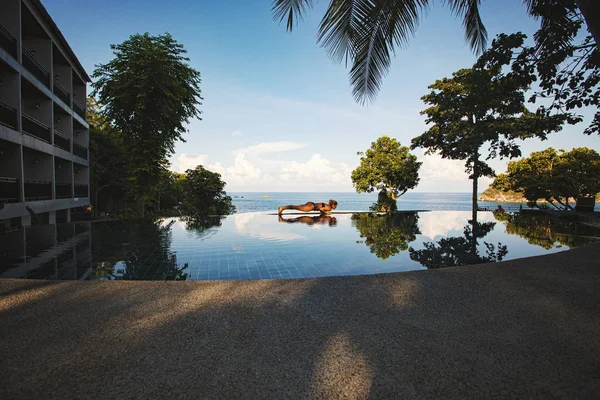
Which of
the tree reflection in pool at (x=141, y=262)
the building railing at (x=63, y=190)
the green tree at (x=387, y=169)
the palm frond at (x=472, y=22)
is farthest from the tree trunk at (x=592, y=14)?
the green tree at (x=387, y=169)

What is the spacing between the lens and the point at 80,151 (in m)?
19.5

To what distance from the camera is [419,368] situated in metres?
2.33

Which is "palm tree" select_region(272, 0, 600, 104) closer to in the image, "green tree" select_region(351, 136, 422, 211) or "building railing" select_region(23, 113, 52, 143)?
"building railing" select_region(23, 113, 52, 143)

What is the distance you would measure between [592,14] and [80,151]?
24.6 m

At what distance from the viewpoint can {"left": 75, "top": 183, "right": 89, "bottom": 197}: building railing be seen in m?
18.9

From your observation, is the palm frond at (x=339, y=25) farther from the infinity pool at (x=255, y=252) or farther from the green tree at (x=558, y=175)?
the green tree at (x=558, y=175)

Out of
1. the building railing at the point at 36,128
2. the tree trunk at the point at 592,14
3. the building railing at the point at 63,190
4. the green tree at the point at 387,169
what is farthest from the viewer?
the green tree at the point at 387,169

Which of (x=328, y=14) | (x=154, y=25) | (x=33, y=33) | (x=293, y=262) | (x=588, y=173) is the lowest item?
(x=293, y=262)

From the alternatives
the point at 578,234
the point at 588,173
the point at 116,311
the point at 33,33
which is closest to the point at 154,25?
the point at 33,33

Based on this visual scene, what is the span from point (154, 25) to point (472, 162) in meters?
21.3

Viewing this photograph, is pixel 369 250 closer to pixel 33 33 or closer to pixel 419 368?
pixel 419 368

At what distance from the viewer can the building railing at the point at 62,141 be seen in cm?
1613

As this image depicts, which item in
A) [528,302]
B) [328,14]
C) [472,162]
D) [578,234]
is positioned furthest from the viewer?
[472,162]

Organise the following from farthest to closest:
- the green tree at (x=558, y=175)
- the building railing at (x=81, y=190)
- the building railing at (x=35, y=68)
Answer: the green tree at (x=558, y=175) < the building railing at (x=81, y=190) < the building railing at (x=35, y=68)
